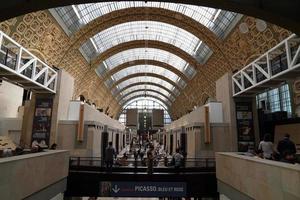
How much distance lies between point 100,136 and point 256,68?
595 inches

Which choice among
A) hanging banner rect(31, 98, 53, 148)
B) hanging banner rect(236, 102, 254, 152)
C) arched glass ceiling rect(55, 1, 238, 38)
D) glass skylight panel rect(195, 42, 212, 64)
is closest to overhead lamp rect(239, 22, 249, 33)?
arched glass ceiling rect(55, 1, 238, 38)

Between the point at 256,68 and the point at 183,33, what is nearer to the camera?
the point at 256,68

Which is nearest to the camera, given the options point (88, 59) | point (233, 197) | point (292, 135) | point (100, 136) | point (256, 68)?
point (233, 197)

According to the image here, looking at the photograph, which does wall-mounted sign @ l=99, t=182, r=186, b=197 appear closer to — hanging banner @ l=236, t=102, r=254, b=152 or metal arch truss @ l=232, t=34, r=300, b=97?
hanging banner @ l=236, t=102, r=254, b=152

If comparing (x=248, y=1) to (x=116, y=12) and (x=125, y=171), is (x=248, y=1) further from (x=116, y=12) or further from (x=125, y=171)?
(x=116, y=12)

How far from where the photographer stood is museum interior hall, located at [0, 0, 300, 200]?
311 inches

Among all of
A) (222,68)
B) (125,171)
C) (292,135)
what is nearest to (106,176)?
(125,171)

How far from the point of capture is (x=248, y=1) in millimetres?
7035

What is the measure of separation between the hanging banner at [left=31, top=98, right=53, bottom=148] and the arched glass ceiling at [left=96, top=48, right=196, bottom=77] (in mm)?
24274

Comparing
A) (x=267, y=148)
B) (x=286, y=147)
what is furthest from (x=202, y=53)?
(x=286, y=147)

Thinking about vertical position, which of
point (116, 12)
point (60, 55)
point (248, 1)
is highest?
point (116, 12)

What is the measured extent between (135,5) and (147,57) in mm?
19337

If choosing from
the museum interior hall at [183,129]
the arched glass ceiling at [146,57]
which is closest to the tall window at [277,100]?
the museum interior hall at [183,129]

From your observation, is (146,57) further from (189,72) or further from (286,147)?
(286,147)
